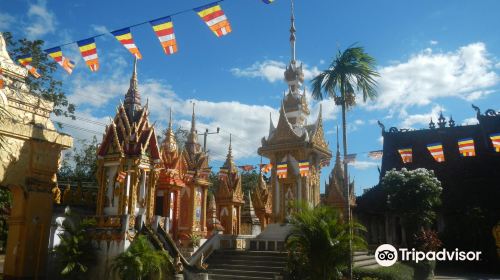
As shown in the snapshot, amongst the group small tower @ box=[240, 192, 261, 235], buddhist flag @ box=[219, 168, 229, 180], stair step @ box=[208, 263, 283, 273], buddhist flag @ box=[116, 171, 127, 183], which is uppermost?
buddhist flag @ box=[219, 168, 229, 180]

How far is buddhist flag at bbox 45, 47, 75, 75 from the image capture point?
555 inches

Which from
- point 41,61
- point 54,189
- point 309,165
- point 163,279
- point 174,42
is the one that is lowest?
point 163,279

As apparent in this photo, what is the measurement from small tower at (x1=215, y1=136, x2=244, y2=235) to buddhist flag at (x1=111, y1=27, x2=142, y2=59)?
15514mm

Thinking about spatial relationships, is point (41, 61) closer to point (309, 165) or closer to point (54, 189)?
point (54, 189)

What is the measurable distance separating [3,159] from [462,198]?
27.3 m

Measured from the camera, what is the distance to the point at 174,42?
42.4 ft

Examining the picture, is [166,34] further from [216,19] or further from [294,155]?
[294,155]

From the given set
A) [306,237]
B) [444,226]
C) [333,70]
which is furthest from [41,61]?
[444,226]

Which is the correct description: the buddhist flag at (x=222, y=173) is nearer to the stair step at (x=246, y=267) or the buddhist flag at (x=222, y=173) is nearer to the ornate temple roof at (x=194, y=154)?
the ornate temple roof at (x=194, y=154)

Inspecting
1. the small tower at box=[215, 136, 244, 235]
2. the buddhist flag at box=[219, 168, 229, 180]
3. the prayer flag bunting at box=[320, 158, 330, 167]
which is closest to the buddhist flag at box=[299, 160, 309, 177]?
the prayer flag bunting at box=[320, 158, 330, 167]

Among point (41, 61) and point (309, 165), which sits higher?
point (41, 61)

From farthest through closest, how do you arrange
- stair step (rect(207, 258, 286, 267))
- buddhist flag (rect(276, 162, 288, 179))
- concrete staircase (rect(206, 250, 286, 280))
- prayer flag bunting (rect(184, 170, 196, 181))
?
1. prayer flag bunting (rect(184, 170, 196, 181))
2. buddhist flag (rect(276, 162, 288, 179))
3. stair step (rect(207, 258, 286, 267))
4. concrete staircase (rect(206, 250, 286, 280))

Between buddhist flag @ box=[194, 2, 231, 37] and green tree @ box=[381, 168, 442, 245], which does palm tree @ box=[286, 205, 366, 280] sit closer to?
buddhist flag @ box=[194, 2, 231, 37]

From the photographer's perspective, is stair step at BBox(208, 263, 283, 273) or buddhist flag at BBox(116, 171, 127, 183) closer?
buddhist flag at BBox(116, 171, 127, 183)
